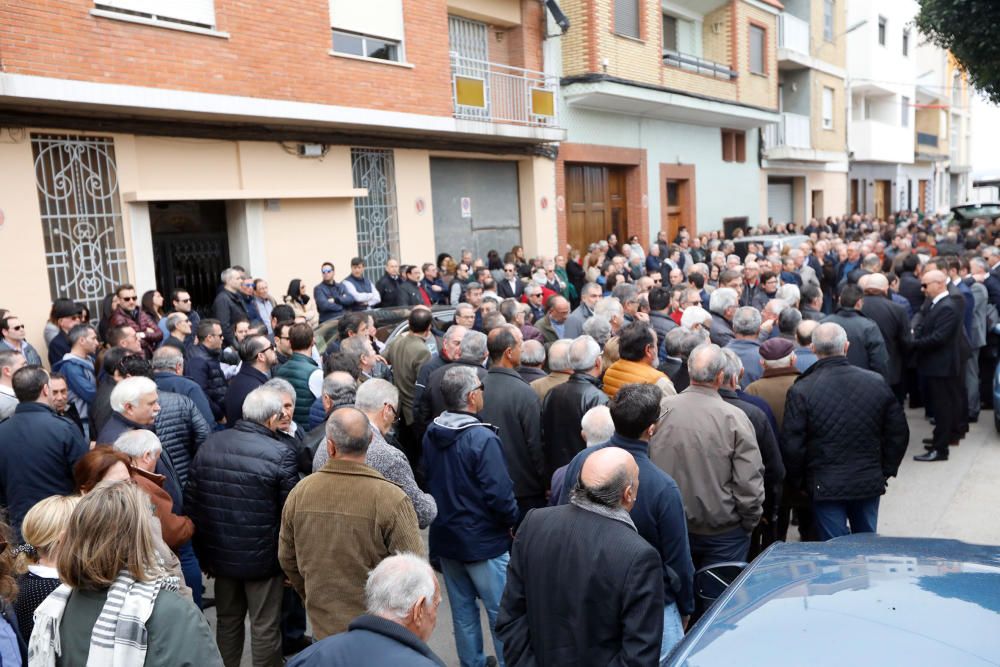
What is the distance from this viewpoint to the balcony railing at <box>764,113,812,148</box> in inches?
1027

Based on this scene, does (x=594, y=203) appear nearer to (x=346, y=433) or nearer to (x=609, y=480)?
(x=346, y=433)

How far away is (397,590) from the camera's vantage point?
242 centimetres

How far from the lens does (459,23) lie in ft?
53.0

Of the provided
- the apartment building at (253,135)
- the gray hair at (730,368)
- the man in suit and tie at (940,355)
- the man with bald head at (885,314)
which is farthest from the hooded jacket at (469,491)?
the apartment building at (253,135)

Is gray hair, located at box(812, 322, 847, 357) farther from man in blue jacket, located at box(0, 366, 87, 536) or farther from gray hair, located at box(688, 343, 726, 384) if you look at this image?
man in blue jacket, located at box(0, 366, 87, 536)

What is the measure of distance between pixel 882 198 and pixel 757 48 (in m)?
16.9

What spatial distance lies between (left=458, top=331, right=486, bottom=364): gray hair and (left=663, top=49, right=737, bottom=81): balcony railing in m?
15.6

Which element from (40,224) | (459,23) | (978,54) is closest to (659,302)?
(40,224)

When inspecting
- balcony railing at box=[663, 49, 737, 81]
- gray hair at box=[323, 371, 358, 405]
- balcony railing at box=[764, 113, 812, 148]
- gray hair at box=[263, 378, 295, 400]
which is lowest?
gray hair at box=[323, 371, 358, 405]

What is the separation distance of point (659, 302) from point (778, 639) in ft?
18.2

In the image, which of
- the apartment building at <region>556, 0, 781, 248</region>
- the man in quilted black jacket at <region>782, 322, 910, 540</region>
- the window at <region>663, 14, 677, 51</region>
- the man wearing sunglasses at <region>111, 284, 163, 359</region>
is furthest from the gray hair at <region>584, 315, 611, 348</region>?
the window at <region>663, 14, 677, 51</region>

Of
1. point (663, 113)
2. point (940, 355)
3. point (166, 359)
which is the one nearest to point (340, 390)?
point (166, 359)

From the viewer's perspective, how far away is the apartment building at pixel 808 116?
86.0 feet

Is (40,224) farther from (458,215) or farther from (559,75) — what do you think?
(559,75)
